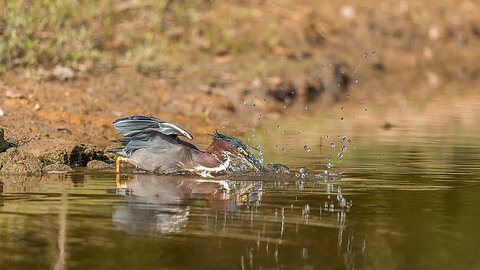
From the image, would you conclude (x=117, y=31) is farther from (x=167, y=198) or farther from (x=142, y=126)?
(x=167, y=198)

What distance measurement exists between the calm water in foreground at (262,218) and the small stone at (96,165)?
410mm

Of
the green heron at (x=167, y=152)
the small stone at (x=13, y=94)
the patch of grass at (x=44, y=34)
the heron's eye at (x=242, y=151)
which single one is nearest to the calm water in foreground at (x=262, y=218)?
the green heron at (x=167, y=152)

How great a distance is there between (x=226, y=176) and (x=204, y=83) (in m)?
5.24

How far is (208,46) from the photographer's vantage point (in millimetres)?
15750

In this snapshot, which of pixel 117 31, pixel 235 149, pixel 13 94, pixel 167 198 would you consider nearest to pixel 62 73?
pixel 13 94

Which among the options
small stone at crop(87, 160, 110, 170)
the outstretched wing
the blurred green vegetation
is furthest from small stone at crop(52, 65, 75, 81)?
the outstretched wing

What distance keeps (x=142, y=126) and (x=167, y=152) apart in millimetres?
295

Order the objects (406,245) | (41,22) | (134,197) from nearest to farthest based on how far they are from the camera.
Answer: (406,245) < (134,197) < (41,22)

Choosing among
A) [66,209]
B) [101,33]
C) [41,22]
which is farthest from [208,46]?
[66,209]

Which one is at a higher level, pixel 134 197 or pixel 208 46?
pixel 208 46

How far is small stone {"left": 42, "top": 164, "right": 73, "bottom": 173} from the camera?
820 cm

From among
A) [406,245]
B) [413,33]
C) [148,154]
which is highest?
[413,33]

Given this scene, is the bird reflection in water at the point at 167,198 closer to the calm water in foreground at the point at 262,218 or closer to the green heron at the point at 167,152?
the calm water in foreground at the point at 262,218

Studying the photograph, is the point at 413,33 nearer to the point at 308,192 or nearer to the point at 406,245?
the point at 308,192
